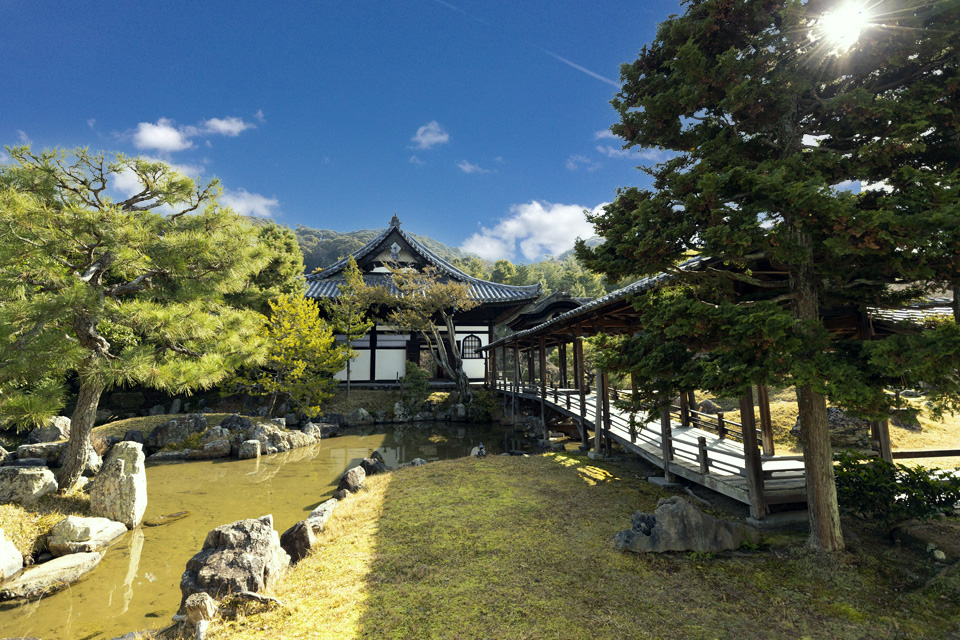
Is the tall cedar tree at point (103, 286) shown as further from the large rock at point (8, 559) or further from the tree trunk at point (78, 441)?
the large rock at point (8, 559)

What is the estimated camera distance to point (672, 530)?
482cm

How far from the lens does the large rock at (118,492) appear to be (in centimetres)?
701

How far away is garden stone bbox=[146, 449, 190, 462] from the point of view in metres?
11.7

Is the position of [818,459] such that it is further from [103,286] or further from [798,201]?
[103,286]

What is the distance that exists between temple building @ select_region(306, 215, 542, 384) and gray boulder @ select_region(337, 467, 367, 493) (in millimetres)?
10860

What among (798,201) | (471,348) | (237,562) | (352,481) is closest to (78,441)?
(352,481)

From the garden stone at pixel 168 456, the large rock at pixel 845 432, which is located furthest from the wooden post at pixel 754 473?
the garden stone at pixel 168 456

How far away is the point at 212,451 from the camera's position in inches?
475

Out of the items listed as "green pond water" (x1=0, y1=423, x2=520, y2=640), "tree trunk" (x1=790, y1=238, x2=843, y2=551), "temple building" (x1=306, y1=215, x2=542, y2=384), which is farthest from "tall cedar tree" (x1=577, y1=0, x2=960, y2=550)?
"temple building" (x1=306, y1=215, x2=542, y2=384)

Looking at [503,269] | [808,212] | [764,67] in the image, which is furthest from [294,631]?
[503,269]

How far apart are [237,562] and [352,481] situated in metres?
4.03

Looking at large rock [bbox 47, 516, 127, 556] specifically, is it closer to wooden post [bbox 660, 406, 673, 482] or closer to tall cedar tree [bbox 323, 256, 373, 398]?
wooden post [bbox 660, 406, 673, 482]

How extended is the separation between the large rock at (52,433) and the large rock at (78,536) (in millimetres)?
9124

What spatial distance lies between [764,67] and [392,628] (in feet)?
21.1
